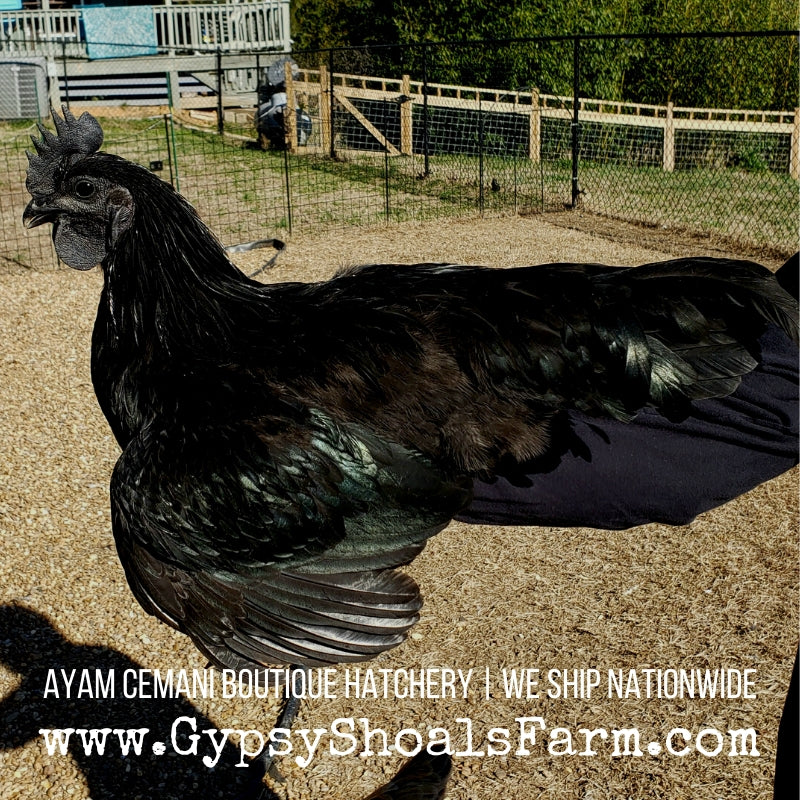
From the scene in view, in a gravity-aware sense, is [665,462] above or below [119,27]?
below

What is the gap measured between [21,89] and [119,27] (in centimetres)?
413

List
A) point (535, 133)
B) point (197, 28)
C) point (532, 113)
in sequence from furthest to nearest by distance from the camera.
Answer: point (197, 28) < point (535, 133) < point (532, 113)

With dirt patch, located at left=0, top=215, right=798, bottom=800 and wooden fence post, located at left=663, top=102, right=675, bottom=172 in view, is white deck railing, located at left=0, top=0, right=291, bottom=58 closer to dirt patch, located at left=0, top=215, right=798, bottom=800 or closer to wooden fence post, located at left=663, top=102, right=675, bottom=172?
wooden fence post, located at left=663, top=102, right=675, bottom=172

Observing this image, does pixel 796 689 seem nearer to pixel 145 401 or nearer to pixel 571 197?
pixel 145 401

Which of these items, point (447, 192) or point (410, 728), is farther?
point (447, 192)

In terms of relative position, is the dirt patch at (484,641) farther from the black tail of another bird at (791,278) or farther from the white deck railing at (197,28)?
the white deck railing at (197,28)

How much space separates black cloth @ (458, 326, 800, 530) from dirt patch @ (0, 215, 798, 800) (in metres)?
0.10

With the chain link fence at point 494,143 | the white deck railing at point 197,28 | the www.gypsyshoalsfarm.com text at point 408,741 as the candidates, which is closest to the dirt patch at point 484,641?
the www.gypsyshoalsfarm.com text at point 408,741

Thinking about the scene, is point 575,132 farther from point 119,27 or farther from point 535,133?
point 119,27

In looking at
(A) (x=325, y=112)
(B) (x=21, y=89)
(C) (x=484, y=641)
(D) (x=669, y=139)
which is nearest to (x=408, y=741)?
(C) (x=484, y=641)

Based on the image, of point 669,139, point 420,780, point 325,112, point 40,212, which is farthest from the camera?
point 325,112

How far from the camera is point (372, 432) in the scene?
2898 mm

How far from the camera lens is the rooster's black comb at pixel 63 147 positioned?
3557 millimetres

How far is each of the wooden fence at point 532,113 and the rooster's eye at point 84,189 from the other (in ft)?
32.2
